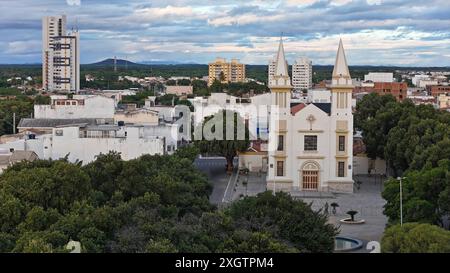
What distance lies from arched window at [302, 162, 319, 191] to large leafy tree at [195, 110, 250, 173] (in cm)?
526

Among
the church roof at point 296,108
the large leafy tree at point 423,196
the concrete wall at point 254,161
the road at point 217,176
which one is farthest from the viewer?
the concrete wall at point 254,161

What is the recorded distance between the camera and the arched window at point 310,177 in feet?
106

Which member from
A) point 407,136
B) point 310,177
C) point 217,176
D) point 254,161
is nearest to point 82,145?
point 217,176

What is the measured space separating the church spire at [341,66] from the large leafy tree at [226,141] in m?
6.60

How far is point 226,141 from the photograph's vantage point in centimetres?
3675

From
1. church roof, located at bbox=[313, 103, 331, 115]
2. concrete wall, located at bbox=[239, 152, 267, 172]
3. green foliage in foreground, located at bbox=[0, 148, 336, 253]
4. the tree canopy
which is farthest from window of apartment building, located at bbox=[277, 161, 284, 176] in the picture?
green foliage in foreground, located at bbox=[0, 148, 336, 253]

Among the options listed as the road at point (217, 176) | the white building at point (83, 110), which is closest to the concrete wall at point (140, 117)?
the white building at point (83, 110)

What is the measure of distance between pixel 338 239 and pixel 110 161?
6.46m

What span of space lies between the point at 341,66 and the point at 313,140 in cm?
319

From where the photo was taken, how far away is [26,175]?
1903 centimetres

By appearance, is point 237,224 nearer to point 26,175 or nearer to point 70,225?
point 70,225

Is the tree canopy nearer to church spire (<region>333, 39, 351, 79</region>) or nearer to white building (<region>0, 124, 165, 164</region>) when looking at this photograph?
church spire (<region>333, 39, 351, 79</region>)

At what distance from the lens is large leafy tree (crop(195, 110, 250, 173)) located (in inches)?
1451

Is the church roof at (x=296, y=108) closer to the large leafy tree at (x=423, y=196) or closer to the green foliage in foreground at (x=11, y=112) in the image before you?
the large leafy tree at (x=423, y=196)
